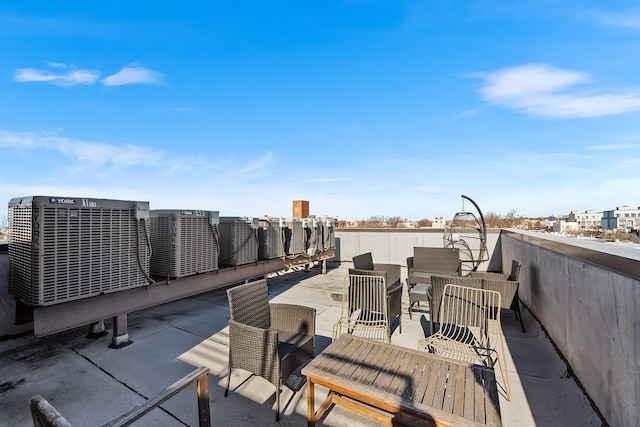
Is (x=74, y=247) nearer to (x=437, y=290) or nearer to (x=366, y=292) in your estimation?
(x=366, y=292)

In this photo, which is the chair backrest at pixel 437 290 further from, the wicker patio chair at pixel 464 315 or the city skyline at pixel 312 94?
the city skyline at pixel 312 94

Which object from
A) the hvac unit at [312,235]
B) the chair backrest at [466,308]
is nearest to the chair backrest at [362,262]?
the chair backrest at [466,308]

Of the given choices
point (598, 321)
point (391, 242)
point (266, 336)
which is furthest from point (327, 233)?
point (598, 321)

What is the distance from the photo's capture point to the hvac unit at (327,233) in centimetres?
800

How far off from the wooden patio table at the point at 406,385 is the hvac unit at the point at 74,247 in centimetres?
253

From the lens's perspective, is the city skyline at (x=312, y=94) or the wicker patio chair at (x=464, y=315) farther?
the city skyline at (x=312, y=94)

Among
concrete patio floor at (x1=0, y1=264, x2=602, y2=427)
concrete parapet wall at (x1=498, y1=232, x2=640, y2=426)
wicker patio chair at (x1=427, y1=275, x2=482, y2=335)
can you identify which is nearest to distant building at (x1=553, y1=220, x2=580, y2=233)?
concrete parapet wall at (x1=498, y1=232, x2=640, y2=426)

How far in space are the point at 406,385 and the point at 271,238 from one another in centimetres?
440

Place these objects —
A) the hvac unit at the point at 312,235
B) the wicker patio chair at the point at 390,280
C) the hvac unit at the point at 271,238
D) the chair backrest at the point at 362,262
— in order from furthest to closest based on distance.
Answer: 1. the hvac unit at the point at 312,235
2. the hvac unit at the point at 271,238
3. the chair backrest at the point at 362,262
4. the wicker patio chair at the point at 390,280

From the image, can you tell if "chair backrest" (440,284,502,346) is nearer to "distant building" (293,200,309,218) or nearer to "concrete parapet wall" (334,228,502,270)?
"concrete parapet wall" (334,228,502,270)

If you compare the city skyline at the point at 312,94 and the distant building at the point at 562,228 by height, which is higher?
the city skyline at the point at 312,94

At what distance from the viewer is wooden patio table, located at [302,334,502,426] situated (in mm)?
1422

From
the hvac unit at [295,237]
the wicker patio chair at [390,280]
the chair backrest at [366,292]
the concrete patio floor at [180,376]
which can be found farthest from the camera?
the hvac unit at [295,237]

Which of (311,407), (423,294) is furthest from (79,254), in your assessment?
(423,294)
